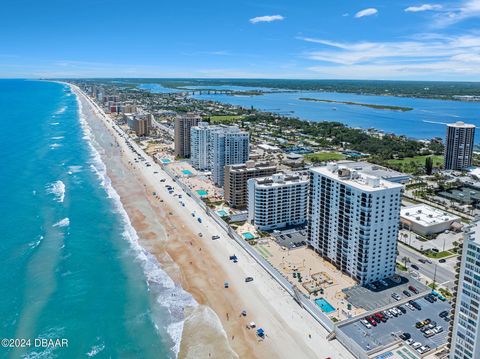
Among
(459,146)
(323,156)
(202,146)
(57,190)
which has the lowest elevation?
(57,190)

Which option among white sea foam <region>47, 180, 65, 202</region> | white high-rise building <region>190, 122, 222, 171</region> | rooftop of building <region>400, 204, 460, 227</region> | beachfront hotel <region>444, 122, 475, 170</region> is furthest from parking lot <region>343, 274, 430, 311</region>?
beachfront hotel <region>444, 122, 475, 170</region>

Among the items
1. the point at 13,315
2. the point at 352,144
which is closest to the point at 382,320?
the point at 13,315

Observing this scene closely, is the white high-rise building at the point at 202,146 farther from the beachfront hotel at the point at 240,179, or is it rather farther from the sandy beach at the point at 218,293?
the beachfront hotel at the point at 240,179

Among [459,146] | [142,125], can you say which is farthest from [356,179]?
[142,125]

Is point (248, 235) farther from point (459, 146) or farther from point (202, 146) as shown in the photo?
point (459, 146)

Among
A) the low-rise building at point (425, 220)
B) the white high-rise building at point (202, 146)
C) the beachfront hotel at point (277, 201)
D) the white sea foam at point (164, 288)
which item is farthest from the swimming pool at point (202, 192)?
the low-rise building at point (425, 220)

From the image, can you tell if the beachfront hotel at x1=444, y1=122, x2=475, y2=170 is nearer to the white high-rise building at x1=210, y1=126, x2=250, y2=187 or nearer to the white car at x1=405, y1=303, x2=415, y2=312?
the white high-rise building at x1=210, y1=126, x2=250, y2=187
